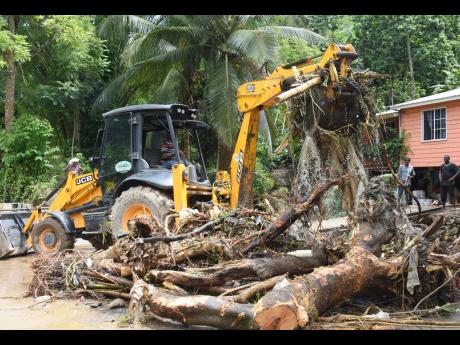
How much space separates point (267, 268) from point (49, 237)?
550 centimetres

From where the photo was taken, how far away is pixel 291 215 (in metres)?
6.63

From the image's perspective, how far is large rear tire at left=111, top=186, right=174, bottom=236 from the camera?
343 inches

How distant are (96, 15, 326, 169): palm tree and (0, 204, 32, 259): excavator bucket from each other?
24.6 ft

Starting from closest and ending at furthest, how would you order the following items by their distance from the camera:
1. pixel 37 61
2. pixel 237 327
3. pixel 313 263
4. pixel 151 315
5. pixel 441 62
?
pixel 237 327, pixel 151 315, pixel 313 263, pixel 37 61, pixel 441 62

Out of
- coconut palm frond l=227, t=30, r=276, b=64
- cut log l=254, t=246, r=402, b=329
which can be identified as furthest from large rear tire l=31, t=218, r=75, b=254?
coconut palm frond l=227, t=30, r=276, b=64

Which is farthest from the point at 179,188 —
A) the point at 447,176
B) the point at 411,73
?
the point at 411,73

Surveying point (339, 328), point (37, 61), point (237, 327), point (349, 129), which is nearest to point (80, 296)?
point (237, 327)

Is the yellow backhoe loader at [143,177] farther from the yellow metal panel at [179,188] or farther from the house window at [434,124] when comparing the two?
the house window at [434,124]

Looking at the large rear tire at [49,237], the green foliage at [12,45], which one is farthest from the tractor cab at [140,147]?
the green foliage at [12,45]

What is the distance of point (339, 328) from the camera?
5.14m

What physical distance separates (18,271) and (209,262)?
14.1 ft

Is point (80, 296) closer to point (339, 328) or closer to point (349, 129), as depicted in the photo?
point (339, 328)

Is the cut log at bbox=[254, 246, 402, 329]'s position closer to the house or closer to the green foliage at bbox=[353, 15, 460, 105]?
the house
